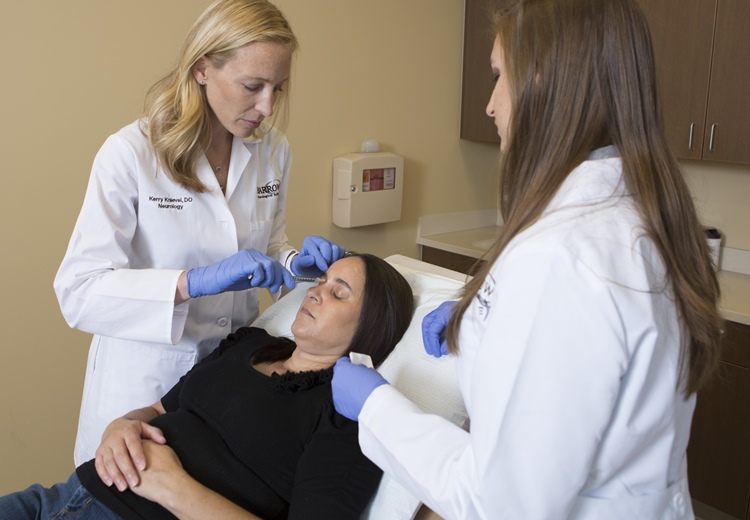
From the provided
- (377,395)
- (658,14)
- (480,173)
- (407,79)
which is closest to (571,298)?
(377,395)

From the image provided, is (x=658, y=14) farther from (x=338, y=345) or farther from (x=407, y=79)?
(x=338, y=345)

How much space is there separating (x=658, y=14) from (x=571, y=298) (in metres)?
2.02

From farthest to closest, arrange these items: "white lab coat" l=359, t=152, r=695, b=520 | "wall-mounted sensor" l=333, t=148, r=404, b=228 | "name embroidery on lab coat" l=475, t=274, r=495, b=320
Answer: "wall-mounted sensor" l=333, t=148, r=404, b=228 < "name embroidery on lab coat" l=475, t=274, r=495, b=320 < "white lab coat" l=359, t=152, r=695, b=520

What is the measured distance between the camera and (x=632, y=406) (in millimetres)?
802

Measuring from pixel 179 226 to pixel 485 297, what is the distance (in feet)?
2.77

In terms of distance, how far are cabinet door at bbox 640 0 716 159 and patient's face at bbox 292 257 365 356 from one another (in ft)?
4.37

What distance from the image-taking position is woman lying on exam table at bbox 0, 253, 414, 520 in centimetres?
124

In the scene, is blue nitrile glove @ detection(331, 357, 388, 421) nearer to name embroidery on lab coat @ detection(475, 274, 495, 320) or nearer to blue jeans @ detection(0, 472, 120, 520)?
name embroidery on lab coat @ detection(475, 274, 495, 320)

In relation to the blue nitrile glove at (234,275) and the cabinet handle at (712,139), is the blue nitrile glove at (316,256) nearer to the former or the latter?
the blue nitrile glove at (234,275)

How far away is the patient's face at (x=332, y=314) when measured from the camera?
59.6 inches

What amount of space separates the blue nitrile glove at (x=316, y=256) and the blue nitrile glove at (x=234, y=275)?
0.71ft

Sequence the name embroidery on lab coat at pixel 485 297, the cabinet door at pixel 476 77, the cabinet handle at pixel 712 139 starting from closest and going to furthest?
the name embroidery on lab coat at pixel 485 297 < the cabinet handle at pixel 712 139 < the cabinet door at pixel 476 77

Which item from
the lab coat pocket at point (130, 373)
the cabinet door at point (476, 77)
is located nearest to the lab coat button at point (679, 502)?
the lab coat pocket at point (130, 373)

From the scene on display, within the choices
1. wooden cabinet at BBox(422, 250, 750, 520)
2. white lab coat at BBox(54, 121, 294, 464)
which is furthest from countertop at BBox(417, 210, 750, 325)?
white lab coat at BBox(54, 121, 294, 464)
